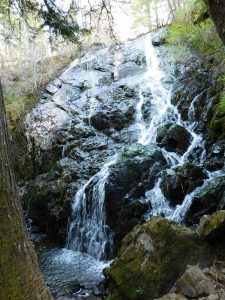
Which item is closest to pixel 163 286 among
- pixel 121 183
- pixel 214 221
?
pixel 214 221

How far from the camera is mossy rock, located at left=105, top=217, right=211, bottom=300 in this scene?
184 inches

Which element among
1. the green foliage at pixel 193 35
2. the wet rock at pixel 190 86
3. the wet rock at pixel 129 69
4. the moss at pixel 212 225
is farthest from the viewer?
the wet rock at pixel 129 69

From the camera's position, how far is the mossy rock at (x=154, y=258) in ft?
15.3

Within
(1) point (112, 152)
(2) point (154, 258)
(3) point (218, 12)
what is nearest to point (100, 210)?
(1) point (112, 152)

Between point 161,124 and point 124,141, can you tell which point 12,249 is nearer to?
point 124,141

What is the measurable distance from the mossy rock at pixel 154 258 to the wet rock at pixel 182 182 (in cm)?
263

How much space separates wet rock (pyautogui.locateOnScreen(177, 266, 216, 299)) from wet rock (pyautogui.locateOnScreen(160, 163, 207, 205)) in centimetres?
385

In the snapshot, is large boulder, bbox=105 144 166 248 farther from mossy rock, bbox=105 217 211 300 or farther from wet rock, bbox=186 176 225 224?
mossy rock, bbox=105 217 211 300

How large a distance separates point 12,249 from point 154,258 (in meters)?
2.65

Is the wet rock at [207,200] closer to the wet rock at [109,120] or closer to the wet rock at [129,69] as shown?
the wet rock at [109,120]

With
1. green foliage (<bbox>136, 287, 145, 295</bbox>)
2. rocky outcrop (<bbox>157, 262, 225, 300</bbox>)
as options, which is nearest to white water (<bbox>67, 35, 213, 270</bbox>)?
green foliage (<bbox>136, 287, 145, 295</bbox>)

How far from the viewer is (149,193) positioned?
8.39m

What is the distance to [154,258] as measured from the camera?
4.99m

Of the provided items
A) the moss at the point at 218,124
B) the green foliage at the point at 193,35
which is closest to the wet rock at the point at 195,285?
the moss at the point at 218,124
